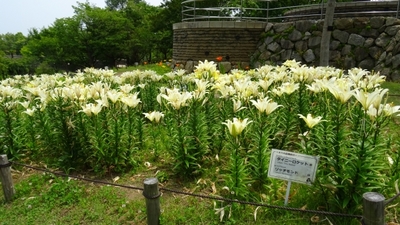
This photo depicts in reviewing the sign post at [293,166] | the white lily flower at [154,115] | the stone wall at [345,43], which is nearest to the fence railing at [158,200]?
the sign post at [293,166]

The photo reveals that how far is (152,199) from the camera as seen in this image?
242cm

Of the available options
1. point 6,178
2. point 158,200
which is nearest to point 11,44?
point 6,178

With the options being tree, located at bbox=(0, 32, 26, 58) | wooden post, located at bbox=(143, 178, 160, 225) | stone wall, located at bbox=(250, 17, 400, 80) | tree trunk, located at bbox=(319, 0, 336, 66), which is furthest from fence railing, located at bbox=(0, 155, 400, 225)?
tree, located at bbox=(0, 32, 26, 58)

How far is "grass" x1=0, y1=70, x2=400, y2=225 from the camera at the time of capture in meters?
2.57

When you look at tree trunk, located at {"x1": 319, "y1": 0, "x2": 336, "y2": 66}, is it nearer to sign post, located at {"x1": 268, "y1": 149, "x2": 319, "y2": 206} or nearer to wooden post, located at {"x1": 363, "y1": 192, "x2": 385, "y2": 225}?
sign post, located at {"x1": 268, "y1": 149, "x2": 319, "y2": 206}

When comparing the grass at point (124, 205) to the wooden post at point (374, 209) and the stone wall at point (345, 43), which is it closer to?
the wooden post at point (374, 209)

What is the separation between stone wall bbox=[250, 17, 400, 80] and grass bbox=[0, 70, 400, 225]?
7052mm

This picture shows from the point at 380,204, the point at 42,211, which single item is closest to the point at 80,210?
the point at 42,211

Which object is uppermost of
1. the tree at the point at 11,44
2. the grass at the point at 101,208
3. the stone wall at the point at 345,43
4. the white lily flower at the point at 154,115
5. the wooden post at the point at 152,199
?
the tree at the point at 11,44

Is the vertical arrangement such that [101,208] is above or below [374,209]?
below

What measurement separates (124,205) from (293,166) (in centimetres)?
152

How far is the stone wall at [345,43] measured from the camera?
27.6 feet

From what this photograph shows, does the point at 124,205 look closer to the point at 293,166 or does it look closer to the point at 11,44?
the point at 293,166

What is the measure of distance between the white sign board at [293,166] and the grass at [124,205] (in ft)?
1.17
